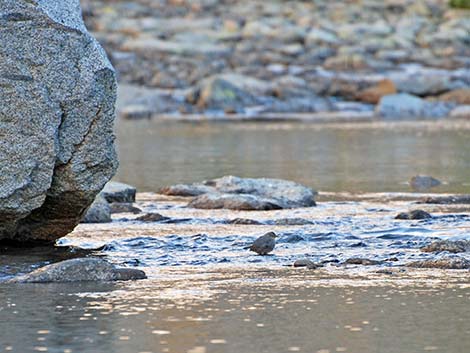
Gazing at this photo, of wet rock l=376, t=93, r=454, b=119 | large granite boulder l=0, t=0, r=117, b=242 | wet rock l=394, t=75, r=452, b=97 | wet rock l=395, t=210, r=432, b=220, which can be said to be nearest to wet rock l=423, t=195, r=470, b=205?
wet rock l=395, t=210, r=432, b=220

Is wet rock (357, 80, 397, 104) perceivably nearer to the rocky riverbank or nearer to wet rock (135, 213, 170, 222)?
the rocky riverbank

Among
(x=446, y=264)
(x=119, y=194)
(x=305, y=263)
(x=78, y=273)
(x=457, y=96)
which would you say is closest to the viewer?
(x=78, y=273)

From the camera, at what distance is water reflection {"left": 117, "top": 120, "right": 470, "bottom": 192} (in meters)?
16.9

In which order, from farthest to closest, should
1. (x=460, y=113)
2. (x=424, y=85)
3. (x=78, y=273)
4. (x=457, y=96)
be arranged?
(x=424, y=85)
(x=457, y=96)
(x=460, y=113)
(x=78, y=273)

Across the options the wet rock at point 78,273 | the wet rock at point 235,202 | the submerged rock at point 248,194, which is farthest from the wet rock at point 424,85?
the wet rock at point 78,273

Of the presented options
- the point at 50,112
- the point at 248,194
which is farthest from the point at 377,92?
the point at 50,112

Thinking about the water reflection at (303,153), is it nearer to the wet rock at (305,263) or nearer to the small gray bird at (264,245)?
the small gray bird at (264,245)

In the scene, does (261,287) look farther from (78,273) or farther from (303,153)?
(303,153)

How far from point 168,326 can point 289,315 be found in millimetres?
661

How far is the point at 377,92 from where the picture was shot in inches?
1409

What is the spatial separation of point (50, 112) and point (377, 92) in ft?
86.7

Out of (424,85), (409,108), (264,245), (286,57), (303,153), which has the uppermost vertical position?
(286,57)

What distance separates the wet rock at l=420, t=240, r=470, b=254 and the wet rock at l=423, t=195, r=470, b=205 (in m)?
3.56

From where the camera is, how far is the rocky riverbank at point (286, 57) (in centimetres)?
3453
